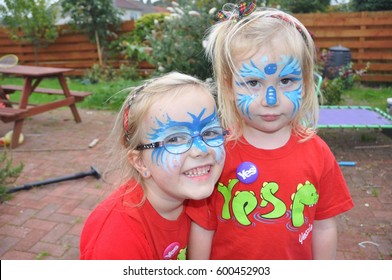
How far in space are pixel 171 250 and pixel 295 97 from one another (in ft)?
2.53

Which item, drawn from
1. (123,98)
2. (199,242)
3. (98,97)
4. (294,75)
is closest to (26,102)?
(123,98)

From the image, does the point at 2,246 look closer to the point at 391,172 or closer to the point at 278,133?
the point at 278,133

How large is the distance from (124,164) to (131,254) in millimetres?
408

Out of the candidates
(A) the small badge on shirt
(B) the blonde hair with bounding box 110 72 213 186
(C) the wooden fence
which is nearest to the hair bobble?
(B) the blonde hair with bounding box 110 72 213 186

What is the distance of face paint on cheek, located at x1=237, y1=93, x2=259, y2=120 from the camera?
1.44 m

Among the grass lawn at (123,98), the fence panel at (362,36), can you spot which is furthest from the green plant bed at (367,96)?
the fence panel at (362,36)

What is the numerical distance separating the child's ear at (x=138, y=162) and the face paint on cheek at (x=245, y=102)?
0.43 meters

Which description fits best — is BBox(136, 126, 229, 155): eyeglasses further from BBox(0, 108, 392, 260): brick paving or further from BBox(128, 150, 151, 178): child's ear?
BBox(0, 108, 392, 260): brick paving

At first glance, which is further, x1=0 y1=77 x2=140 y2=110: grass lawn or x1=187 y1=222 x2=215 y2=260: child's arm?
x1=0 y1=77 x2=140 y2=110: grass lawn

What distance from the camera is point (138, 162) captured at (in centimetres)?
146

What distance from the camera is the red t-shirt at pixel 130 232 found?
127 centimetres

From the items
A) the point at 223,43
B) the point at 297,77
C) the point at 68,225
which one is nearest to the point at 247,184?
the point at 297,77

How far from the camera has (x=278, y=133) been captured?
154cm

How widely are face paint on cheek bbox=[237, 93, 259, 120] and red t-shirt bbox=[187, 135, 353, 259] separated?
14 centimetres
